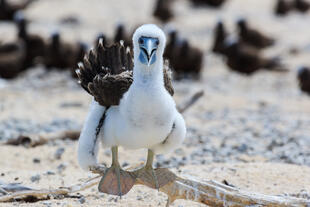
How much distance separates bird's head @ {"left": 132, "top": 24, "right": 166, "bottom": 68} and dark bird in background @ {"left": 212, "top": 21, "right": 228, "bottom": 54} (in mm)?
14191

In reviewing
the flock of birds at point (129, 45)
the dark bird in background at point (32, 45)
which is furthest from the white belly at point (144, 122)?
the dark bird in background at point (32, 45)

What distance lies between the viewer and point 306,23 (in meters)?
22.7

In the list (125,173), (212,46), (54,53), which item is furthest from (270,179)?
(212,46)

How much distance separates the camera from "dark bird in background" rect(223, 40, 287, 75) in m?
16.4

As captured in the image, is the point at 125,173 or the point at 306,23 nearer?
the point at 125,173

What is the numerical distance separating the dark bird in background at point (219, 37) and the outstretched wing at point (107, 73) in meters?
13.4

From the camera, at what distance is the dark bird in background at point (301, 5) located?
980 inches

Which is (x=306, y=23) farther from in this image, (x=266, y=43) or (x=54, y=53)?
(x=54, y=53)

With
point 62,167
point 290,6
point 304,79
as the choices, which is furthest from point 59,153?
point 290,6

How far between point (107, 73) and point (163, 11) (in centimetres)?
1799

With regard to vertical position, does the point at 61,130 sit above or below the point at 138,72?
below

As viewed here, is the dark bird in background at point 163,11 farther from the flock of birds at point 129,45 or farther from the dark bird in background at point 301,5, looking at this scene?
the dark bird in background at point 301,5

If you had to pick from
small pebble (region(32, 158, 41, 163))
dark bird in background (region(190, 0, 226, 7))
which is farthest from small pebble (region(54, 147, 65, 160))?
dark bird in background (region(190, 0, 226, 7))

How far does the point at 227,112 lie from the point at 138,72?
6853 mm
